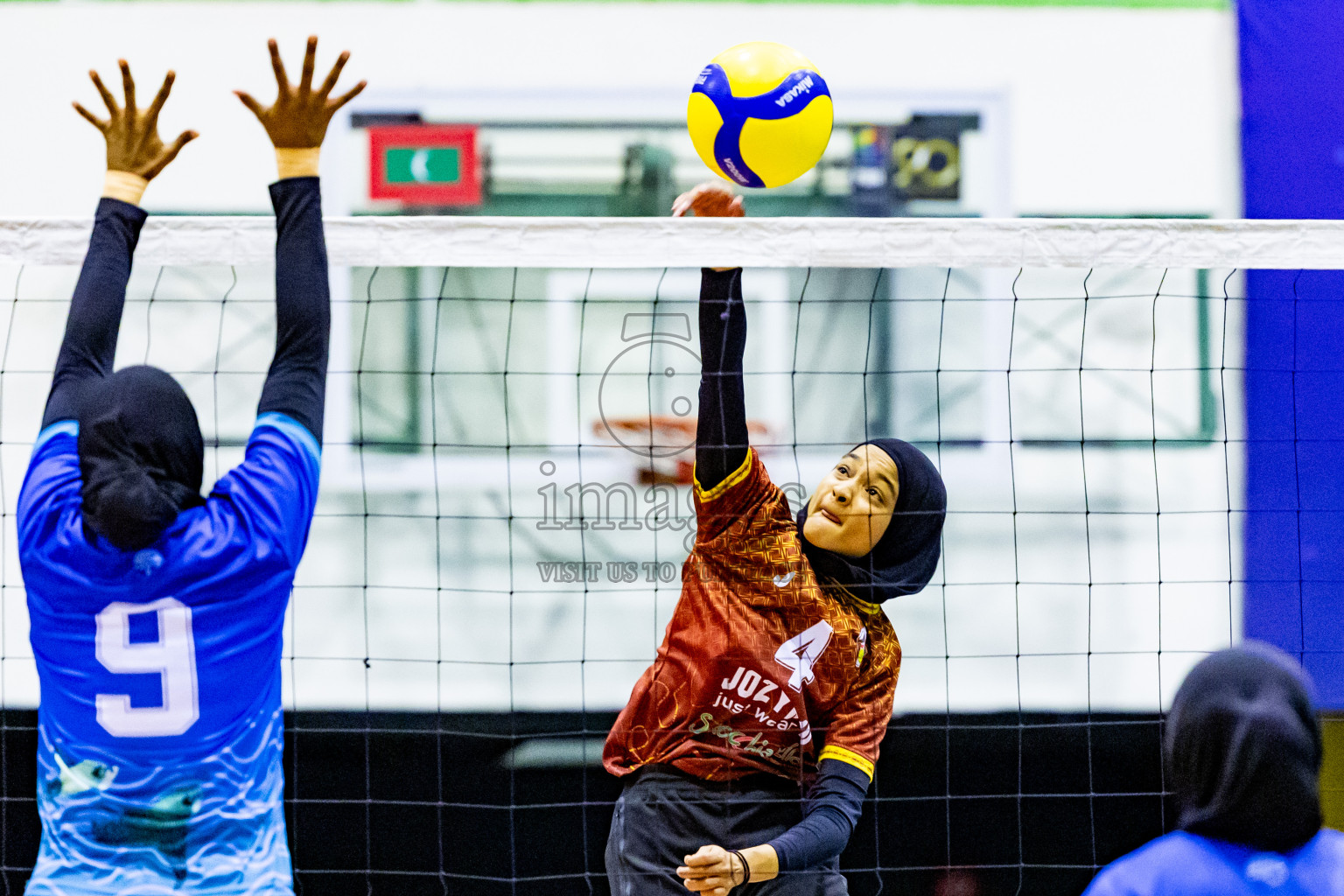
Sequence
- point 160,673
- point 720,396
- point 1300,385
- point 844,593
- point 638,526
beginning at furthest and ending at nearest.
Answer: point 638,526 → point 1300,385 → point 844,593 → point 720,396 → point 160,673

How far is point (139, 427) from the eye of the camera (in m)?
1.59

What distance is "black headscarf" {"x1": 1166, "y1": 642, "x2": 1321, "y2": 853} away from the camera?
124 cm

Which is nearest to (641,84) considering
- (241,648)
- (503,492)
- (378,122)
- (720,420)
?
(378,122)

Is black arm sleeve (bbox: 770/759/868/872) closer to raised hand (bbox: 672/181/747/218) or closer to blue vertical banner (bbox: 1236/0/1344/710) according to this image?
raised hand (bbox: 672/181/747/218)

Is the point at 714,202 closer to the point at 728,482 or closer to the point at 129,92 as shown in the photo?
the point at 728,482

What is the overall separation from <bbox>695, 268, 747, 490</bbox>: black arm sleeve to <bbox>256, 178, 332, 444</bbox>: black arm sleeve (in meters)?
0.88

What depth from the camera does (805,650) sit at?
2.54m

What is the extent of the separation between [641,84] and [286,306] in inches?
147

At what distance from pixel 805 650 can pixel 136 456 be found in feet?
4.96

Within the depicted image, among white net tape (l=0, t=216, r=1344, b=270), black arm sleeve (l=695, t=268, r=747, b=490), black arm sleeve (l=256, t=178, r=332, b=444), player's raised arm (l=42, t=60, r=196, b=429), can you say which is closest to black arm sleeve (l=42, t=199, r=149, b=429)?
player's raised arm (l=42, t=60, r=196, b=429)

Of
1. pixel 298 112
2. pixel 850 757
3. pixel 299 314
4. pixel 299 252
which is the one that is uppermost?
pixel 298 112

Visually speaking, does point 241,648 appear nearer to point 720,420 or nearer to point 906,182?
point 720,420

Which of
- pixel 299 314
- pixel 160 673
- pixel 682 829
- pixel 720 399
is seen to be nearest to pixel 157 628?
pixel 160 673

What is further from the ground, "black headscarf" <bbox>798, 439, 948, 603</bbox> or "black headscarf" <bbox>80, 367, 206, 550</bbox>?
"black headscarf" <bbox>80, 367, 206, 550</bbox>
